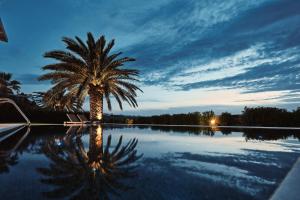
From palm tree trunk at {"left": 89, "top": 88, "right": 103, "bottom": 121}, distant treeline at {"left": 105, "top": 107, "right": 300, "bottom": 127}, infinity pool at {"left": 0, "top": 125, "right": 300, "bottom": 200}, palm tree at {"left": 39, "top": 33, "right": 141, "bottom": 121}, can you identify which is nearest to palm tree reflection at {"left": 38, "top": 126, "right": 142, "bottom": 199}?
infinity pool at {"left": 0, "top": 125, "right": 300, "bottom": 200}

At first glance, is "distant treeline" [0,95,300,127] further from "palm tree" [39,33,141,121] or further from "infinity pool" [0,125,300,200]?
"infinity pool" [0,125,300,200]

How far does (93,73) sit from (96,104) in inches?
109

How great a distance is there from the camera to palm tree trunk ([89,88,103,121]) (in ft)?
74.1

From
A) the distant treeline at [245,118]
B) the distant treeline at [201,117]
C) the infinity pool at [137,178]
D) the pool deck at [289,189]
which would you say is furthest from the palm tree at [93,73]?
the pool deck at [289,189]

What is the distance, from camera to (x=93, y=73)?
22.0 meters

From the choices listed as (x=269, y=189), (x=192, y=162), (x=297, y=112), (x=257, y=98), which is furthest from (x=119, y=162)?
(x=257, y=98)

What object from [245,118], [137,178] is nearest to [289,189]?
[137,178]

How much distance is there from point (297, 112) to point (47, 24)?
26.9 meters

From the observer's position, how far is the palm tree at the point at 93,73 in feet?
68.6

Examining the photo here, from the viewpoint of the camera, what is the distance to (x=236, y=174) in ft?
12.8

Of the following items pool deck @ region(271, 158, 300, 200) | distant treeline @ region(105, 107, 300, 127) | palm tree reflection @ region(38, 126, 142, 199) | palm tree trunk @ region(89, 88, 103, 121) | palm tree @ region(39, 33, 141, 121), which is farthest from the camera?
palm tree trunk @ region(89, 88, 103, 121)

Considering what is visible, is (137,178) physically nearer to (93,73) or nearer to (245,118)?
(245,118)

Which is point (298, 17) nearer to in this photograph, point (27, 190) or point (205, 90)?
point (205, 90)

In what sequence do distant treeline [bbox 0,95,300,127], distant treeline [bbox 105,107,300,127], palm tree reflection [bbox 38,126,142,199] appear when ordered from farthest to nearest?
distant treeline [bbox 0,95,300,127] → distant treeline [bbox 105,107,300,127] → palm tree reflection [bbox 38,126,142,199]
